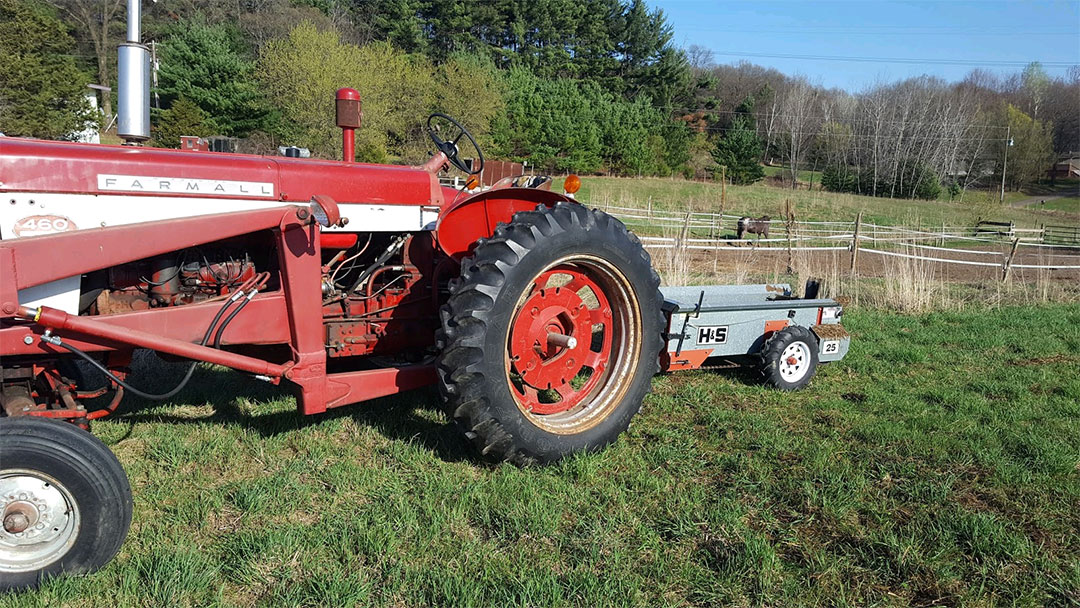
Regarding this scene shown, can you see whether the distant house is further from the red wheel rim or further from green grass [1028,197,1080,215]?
the red wheel rim

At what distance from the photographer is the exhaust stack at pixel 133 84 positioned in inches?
125

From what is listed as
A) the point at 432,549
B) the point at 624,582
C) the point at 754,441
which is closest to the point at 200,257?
the point at 432,549

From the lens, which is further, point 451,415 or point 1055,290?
point 1055,290

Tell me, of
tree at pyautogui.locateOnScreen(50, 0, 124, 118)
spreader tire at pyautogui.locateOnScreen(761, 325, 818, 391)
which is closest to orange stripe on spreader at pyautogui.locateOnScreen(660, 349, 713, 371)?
spreader tire at pyautogui.locateOnScreen(761, 325, 818, 391)

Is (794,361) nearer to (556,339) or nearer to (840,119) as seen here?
(556,339)

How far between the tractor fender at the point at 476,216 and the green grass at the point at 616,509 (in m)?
1.09

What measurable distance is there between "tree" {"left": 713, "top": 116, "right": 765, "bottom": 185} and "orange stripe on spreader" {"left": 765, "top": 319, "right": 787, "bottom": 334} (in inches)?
1883

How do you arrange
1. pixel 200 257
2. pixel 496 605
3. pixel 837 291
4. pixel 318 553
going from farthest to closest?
pixel 837 291
pixel 200 257
pixel 318 553
pixel 496 605

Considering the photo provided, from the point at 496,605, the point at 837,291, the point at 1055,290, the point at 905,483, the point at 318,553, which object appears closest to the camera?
the point at 496,605

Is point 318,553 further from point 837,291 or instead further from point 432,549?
point 837,291

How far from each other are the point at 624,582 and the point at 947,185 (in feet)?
193

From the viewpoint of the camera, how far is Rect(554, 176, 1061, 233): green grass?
2967 cm

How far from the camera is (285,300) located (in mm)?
3121

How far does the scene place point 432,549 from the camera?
8.87ft
